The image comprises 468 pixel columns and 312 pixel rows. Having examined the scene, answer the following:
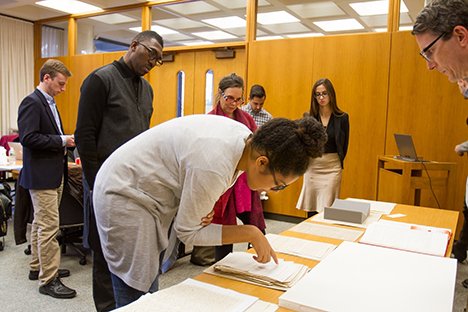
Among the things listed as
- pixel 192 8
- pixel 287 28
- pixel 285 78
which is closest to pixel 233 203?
pixel 285 78

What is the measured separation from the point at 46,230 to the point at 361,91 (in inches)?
138

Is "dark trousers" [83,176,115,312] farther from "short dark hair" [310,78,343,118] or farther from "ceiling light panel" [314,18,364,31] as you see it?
"ceiling light panel" [314,18,364,31]

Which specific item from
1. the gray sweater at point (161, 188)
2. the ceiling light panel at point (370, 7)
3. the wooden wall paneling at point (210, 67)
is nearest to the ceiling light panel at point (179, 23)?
the wooden wall paneling at point (210, 67)

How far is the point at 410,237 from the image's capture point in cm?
159

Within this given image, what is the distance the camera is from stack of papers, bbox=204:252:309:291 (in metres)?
1.13

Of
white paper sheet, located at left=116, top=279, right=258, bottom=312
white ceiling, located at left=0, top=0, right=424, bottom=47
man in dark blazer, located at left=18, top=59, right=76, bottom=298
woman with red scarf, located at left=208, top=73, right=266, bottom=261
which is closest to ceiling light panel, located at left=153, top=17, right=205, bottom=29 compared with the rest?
white ceiling, located at left=0, top=0, right=424, bottom=47

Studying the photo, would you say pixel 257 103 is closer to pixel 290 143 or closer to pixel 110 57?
pixel 290 143

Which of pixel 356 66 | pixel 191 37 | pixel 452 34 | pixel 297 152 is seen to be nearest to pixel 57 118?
pixel 297 152

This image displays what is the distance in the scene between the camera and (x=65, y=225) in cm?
321

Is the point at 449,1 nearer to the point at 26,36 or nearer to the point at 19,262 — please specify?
the point at 19,262

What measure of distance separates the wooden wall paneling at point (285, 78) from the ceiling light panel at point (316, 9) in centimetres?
91

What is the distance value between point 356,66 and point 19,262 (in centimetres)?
391

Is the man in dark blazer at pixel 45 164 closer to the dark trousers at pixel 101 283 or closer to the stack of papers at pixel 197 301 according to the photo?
the dark trousers at pixel 101 283

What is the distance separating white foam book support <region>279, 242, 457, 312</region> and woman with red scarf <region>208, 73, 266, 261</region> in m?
0.72
